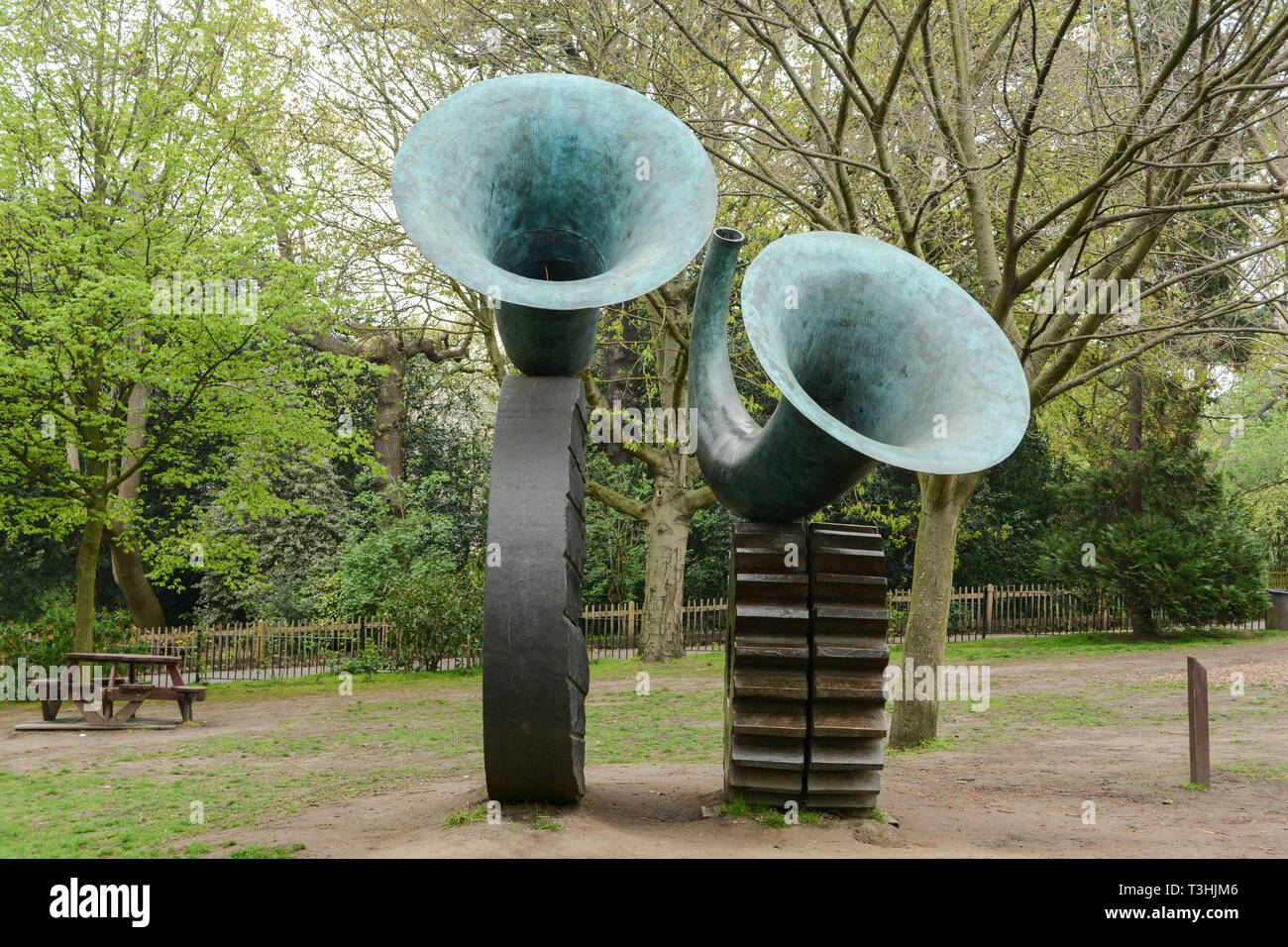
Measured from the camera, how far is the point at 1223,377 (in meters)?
21.8

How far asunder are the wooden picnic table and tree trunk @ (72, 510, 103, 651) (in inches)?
40.7

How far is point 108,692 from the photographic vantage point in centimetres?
1130

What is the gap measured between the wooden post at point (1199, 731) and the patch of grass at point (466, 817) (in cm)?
535

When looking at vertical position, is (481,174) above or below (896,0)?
below

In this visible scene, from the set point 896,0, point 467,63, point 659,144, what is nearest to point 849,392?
point 659,144

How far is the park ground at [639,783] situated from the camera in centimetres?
514

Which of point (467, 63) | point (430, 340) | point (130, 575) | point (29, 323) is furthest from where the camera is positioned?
point (430, 340)

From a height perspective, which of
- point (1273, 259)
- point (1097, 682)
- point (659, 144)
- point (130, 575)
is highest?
point (1273, 259)

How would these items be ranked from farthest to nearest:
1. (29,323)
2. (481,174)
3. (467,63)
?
(467,63), (29,323), (481,174)

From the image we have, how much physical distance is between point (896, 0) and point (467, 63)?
18.6ft

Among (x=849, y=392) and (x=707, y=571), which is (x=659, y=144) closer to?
(x=849, y=392)

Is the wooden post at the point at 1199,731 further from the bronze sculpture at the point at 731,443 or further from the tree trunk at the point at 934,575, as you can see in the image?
the bronze sculpture at the point at 731,443

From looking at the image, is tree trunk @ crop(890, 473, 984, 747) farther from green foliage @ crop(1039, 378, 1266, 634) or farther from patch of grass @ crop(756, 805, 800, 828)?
green foliage @ crop(1039, 378, 1266, 634)

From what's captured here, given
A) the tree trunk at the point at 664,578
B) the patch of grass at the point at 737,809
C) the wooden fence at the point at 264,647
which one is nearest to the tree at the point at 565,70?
the tree trunk at the point at 664,578
